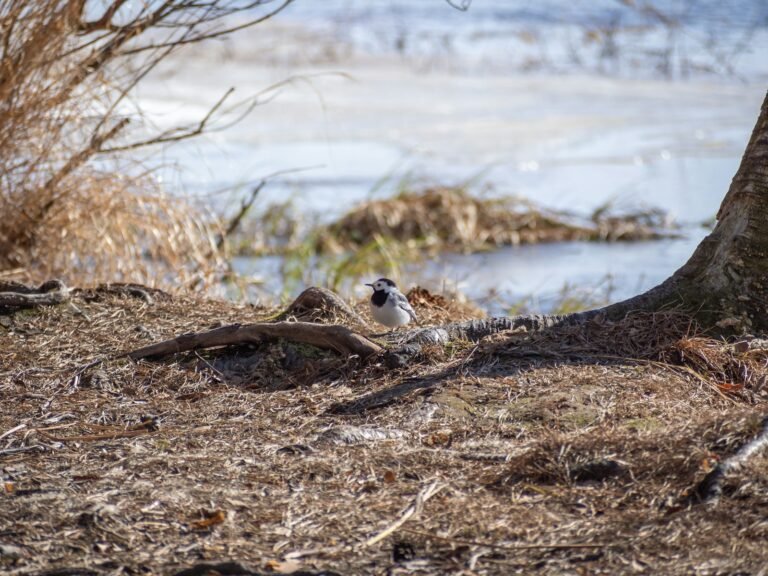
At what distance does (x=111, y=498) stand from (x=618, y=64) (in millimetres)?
16455

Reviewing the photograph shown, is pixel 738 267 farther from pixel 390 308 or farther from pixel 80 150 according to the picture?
pixel 80 150

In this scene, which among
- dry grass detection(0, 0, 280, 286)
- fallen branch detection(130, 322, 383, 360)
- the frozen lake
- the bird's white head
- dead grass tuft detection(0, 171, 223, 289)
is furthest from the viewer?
the frozen lake

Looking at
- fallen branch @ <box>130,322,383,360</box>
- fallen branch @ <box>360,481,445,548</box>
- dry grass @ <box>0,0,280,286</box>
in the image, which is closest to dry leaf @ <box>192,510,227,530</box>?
fallen branch @ <box>360,481,445,548</box>

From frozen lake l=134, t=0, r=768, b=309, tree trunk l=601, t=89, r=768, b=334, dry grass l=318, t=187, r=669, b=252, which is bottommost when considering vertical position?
dry grass l=318, t=187, r=669, b=252

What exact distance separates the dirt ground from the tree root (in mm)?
301

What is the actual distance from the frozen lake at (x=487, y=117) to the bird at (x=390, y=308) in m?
1.93

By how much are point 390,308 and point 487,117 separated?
33.6 ft

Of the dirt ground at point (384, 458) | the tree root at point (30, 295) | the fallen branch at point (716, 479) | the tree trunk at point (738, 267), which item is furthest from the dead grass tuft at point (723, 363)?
the tree root at point (30, 295)

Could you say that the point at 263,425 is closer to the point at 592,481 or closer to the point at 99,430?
the point at 99,430

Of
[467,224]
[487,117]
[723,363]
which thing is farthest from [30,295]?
[487,117]

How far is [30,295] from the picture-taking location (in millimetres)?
4898

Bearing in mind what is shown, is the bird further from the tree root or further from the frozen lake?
the frozen lake

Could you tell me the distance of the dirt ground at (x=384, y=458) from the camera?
2.69 meters

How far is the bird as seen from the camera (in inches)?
187
